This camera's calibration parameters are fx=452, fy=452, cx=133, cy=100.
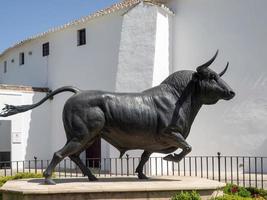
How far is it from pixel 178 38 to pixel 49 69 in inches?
301

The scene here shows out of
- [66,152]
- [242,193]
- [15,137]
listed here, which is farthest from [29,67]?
[66,152]

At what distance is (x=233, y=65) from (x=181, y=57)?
2101 mm

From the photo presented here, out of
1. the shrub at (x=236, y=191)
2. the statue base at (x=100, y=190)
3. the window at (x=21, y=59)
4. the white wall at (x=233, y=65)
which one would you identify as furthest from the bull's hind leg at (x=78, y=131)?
the window at (x=21, y=59)

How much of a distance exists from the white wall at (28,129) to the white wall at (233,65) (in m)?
7.71

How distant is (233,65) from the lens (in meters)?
15.5

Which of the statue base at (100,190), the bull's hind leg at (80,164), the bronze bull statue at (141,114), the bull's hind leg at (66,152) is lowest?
the statue base at (100,190)

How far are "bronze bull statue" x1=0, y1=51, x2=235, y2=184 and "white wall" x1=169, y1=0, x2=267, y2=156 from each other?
8.58 metres

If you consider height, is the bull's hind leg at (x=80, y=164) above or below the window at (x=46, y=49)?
below

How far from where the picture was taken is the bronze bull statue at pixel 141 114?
6.38 meters

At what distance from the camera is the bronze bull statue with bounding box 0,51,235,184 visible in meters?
6.38

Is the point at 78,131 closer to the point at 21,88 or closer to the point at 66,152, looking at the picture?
the point at 66,152

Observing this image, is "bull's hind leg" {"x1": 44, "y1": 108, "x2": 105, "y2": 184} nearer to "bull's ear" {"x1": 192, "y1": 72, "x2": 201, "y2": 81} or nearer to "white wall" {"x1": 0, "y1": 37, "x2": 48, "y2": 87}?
"bull's ear" {"x1": 192, "y1": 72, "x2": 201, "y2": 81}

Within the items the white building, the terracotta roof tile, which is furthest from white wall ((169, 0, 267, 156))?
the terracotta roof tile

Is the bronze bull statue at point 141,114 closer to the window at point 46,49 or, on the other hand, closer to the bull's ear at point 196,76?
the bull's ear at point 196,76
